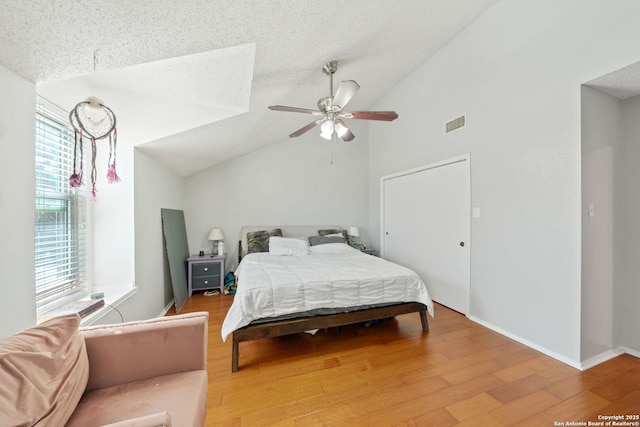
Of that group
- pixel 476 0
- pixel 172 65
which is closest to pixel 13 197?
pixel 172 65

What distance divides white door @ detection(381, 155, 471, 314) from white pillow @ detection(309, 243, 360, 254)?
0.95m

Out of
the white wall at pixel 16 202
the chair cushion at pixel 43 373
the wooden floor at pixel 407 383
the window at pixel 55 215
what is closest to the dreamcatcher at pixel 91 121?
the white wall at pixel 16 202

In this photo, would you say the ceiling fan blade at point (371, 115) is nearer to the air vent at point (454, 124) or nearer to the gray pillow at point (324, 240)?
the air vent at point (454, 124)

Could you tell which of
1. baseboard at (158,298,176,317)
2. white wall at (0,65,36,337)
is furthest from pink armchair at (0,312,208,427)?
baseboard at (158,298,176,317)

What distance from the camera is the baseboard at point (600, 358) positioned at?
1.78m

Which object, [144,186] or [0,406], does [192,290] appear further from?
[0,406]

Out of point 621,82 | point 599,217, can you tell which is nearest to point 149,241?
point 599,217

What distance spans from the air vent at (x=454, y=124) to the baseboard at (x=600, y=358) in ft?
A: 7.89

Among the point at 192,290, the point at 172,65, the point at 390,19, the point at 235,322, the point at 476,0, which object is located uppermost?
the point at 476,0

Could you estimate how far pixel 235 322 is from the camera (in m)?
1.78

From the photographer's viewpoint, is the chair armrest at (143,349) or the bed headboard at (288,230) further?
the bed headboard at (288,230)

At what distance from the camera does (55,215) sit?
5.29ft

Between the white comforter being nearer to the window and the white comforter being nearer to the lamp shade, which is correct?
the window

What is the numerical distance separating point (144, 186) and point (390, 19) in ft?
9.00
